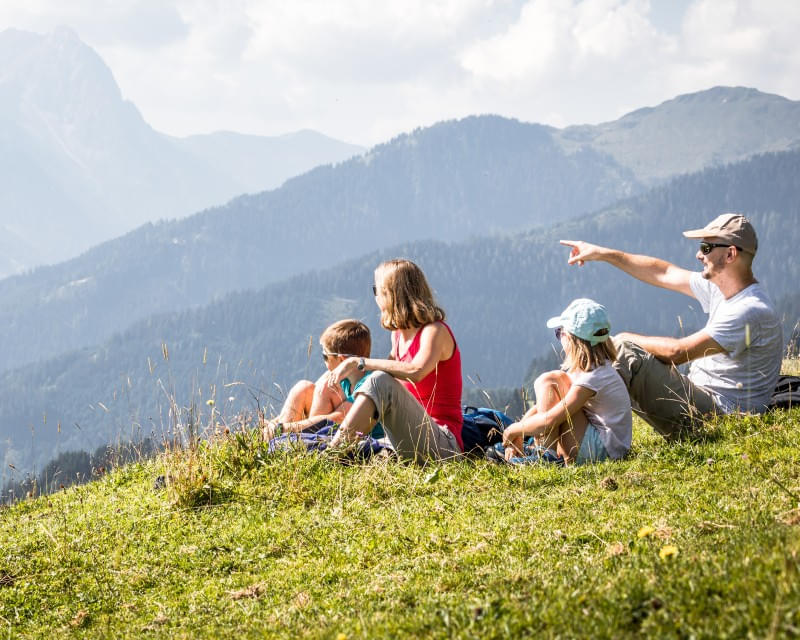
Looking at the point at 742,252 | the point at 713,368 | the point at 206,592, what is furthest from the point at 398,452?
the point at 742,252

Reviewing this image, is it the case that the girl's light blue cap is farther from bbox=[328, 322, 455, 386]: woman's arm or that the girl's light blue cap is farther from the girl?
bbox=[328, 322, 455, 386]: woman's arm

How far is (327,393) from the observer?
24.6 feet

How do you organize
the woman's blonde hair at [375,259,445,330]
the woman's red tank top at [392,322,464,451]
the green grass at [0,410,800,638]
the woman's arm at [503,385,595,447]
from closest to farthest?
the green grass at [0,410,800,638] → the woman's arm at [503,385,595,447] → the woman's blonde hair at [375,259,445,330] → the woman's red tank top at [392,322,464,451]

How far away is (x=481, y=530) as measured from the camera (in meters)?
4.77

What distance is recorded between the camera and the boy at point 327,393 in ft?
23.4

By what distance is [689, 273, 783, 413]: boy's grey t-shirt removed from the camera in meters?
6.07

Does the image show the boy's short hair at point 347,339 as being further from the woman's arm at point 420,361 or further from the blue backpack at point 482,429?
the blue backpack at point 482,429

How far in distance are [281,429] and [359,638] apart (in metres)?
4.40

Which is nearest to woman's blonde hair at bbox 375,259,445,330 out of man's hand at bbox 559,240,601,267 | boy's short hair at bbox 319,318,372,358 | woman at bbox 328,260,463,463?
woman at bbox 328,260,463,463

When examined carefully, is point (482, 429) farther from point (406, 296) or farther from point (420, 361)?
point (406, 296)

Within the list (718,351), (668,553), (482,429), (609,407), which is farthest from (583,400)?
(668,553)

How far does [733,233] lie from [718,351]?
35.2 inches

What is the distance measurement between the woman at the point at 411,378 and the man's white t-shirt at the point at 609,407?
3.44 feet

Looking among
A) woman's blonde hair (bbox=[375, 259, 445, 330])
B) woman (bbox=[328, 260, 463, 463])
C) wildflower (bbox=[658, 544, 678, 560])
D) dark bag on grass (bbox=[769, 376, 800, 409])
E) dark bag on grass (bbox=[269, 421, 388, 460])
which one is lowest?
dark bag on grass (bbox=[769, 376, 800, 409])
